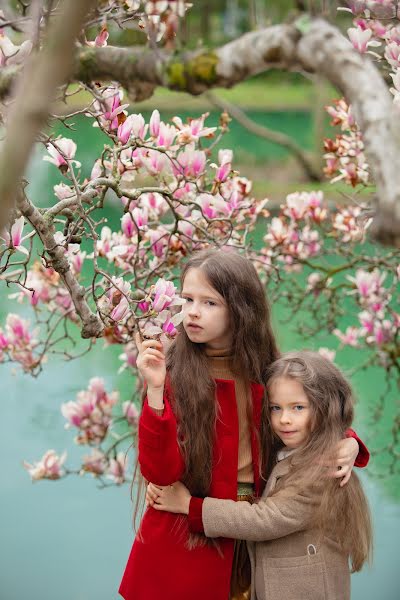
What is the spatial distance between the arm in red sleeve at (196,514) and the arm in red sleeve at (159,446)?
3.0 inches

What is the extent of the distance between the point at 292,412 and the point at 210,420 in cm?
16

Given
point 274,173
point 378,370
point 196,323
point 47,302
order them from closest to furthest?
point 196,323
point 47,302
point 378,370
point 274,173

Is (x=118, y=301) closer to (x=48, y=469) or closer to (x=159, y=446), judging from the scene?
(x=159, y=446)

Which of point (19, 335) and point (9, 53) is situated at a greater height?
point (9, 53)

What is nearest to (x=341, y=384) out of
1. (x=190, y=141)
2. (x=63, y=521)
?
(x=190, y=141)

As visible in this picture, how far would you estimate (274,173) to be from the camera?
36.0 feet

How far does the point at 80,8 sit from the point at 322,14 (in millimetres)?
299

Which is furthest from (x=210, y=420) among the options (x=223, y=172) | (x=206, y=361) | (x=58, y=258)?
(x=223, y=172)

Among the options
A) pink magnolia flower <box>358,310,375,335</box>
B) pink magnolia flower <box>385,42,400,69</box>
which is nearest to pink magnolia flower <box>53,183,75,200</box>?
pink magnolia flower <box>385,42,400,69</box>

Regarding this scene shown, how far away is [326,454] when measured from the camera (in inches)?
68.6

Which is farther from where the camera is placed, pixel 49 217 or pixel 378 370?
pixel 378 370

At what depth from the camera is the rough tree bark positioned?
78 cm

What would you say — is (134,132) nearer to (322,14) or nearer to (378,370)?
(322,14)

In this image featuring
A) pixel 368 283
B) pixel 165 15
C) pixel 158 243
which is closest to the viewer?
pixel 165 15
